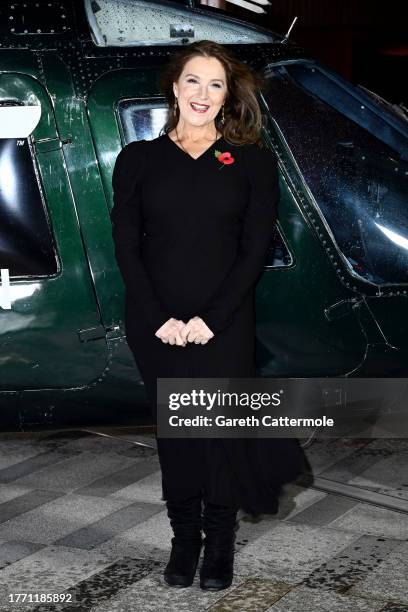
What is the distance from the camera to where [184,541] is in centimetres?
384

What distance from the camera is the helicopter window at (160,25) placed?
4.68m

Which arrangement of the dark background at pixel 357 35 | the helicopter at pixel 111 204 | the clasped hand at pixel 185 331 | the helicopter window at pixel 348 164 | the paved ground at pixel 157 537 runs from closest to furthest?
the clasped hand at pixel 185 331, the paved ground at pixel 157 537, the helicopter at pixel 111 204, the helicopter window at pixel 348 164, the dark background at pixel 357 35

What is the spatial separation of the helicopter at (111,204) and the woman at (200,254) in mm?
804

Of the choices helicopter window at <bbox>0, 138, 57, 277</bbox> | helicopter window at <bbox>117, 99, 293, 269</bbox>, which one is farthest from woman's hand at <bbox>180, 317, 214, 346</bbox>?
helicopter window at <bbox>0, 138, 57, 277</bbox>

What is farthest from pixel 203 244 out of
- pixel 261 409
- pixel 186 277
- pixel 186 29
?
pixel 186 29

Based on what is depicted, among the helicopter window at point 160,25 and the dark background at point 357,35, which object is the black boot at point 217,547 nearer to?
the helicopter window at point 160,25

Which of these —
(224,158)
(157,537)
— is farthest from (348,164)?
(157,537)

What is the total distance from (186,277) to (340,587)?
51.8 inches

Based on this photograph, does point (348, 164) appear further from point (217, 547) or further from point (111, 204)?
point (217, 547)

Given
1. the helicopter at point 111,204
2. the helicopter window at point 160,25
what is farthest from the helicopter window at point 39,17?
the helicopter window at point 160,25

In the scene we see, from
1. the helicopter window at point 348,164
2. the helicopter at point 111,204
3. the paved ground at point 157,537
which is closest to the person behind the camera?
the paved ground at point 157,537

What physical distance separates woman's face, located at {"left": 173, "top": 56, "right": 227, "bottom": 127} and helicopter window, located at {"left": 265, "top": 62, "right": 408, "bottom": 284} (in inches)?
39.8

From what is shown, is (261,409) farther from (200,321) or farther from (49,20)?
(49,20)

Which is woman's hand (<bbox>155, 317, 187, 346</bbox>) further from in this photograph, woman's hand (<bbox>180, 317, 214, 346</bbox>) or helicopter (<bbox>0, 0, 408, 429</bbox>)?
helicopter (<bbox>0, 0, 408, 429</bbox>)
